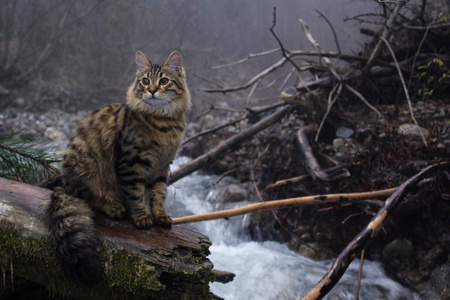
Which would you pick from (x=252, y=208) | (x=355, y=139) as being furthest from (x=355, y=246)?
(x=355, y=139)

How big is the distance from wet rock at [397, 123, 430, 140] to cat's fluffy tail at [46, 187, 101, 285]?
3.40 metres

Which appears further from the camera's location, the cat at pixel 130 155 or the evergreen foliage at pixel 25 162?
the evergreen foliage at pixel 25 162

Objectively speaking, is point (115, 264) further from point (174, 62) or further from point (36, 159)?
point (174, 62)

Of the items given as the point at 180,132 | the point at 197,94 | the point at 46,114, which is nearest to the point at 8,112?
the point at 46,114

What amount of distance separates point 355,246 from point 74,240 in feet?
4.98

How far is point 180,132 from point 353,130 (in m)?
2.93

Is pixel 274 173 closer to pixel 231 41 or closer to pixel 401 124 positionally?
pixel 401 124

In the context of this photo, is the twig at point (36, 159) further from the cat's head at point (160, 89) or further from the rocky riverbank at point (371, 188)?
the cat's head at point (160, 89)

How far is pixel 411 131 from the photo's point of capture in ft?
11.5

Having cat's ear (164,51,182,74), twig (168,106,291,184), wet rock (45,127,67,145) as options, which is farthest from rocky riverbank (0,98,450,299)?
wet rock (45,127,67,145)

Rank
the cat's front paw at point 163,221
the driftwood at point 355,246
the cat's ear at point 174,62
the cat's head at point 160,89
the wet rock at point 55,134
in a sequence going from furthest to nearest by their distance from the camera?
the wet rock at point 55,134 → the cat's ear at point 174,62 → the cat's head at point 160,89 → the cat's front paw at point 163,221 → the driftwood at point 355,246

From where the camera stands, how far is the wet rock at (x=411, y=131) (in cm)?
342

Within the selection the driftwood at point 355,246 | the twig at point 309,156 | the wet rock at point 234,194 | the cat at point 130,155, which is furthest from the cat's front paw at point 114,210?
the wet rock at point 234,194

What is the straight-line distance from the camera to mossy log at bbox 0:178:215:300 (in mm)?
1342
